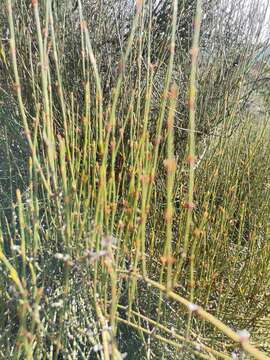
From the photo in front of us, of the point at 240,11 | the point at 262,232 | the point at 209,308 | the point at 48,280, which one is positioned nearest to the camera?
the point at 48,280

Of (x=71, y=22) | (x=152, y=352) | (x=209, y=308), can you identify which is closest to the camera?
(x=152, y=352)

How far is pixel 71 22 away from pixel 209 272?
1806 millimetres

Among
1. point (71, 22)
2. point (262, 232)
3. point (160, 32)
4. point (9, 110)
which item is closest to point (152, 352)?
point (262, 232)

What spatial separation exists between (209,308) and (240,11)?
2.04m

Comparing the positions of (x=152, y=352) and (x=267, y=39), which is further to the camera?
(x=267, y=39)

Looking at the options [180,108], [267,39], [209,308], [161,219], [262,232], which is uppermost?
[267,39]

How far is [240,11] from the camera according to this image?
3.04 meters

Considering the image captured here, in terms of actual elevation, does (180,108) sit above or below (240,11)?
below

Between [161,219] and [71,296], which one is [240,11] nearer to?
[161,219]

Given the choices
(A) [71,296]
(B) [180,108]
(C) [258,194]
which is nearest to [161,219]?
(C) [258,194]

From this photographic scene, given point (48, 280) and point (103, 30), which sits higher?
point (103, 30)

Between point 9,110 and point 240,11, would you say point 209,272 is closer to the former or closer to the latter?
point 9,110

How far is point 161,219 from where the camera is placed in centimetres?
205

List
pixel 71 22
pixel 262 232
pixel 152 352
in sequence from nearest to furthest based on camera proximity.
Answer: pixel 152 352 < pixel 262 232 < pixel 71 22
